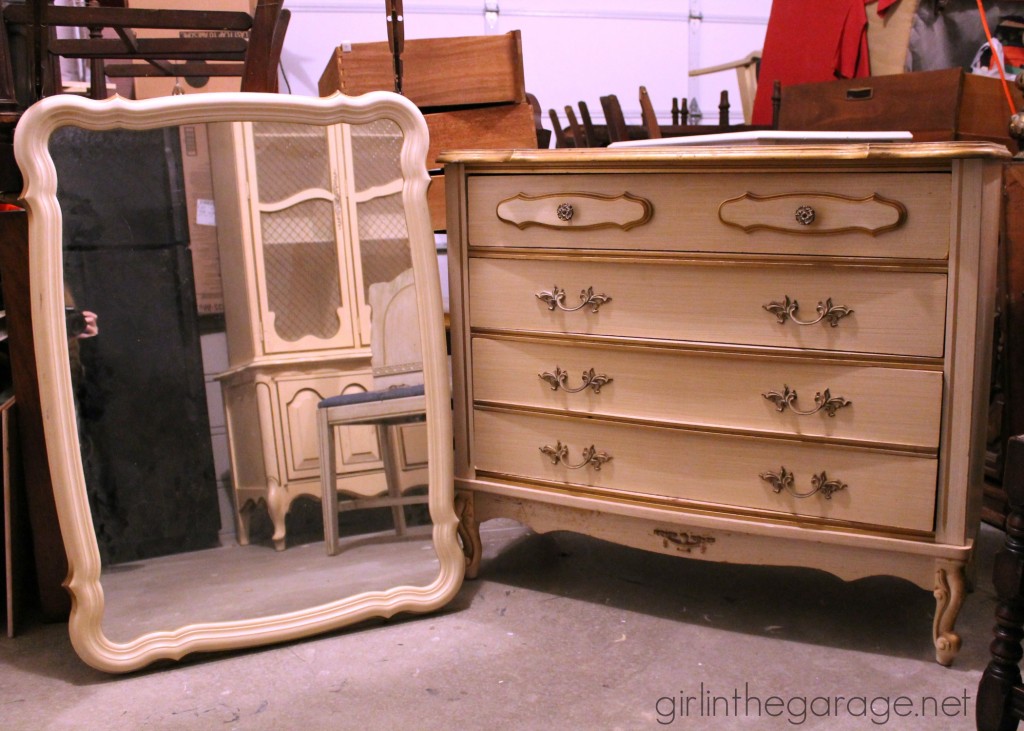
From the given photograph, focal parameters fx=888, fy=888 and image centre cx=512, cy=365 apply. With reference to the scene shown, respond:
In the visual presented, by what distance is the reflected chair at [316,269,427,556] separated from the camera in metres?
1.74

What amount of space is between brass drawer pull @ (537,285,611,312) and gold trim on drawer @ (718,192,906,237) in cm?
27

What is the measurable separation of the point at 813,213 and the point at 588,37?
9.58 feet

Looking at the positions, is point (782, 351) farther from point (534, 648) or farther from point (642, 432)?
point (534, 648)

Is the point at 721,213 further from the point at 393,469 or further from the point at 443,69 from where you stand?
the point at 443,69

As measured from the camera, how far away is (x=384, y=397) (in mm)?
1762

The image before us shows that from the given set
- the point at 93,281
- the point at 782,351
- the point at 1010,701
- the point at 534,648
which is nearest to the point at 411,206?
the point at 93,281

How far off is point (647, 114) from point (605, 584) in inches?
61.3

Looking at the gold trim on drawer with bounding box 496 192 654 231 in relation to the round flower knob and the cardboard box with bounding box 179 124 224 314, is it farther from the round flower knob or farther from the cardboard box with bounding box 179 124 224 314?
the cardboard box with bounding box 179 124 224 314

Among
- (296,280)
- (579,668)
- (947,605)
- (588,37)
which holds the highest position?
(588,37)

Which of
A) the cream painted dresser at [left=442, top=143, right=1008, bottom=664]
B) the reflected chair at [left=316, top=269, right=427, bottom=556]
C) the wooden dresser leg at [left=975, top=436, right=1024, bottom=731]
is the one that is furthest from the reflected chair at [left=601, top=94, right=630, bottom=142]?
the wooden dresser leg at [left=975, top=436, right=1024, bottom=731]

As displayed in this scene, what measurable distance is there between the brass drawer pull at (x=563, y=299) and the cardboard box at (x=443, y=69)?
2.97ft

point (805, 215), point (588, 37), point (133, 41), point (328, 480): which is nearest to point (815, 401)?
point (805, 215)

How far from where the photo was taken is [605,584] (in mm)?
1903

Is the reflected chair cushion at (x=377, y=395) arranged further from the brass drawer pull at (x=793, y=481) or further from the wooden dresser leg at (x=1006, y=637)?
the wooden dresser leg at (x=1006, y=637)
